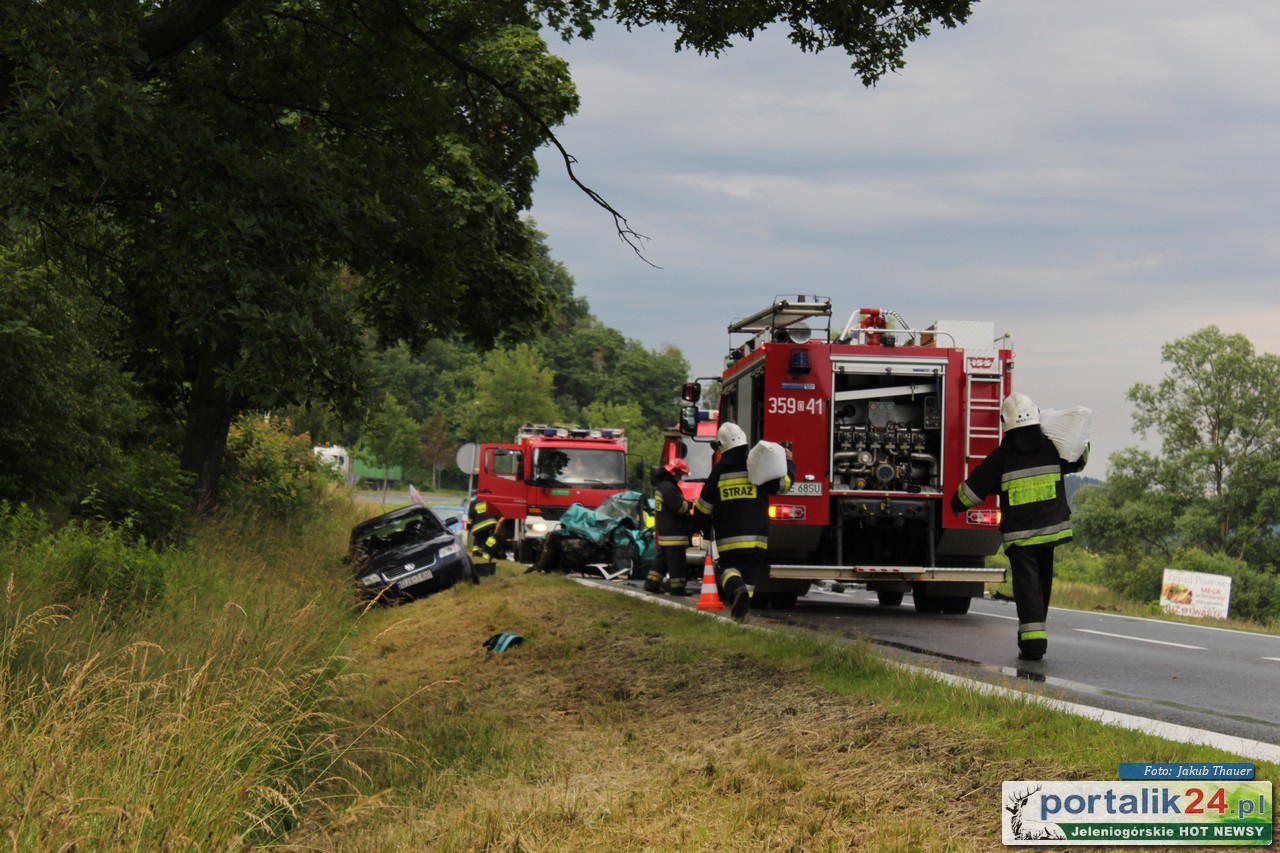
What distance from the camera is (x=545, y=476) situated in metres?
23.0

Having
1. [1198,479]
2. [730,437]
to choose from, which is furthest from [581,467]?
[1198,479]

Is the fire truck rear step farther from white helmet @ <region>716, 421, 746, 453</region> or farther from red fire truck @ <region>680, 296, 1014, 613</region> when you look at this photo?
white helmet @ <region>716, 421, 746, 453</region>

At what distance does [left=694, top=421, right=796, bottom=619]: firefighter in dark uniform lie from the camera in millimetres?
11414

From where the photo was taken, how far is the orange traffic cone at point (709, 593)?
1268 cm

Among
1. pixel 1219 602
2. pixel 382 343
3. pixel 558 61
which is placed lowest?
pixel 1219 602

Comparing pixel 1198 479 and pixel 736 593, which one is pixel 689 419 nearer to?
pixel 736 593

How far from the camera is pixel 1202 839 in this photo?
4059 millimetres

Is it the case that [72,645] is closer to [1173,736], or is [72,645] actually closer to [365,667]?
[365,667]

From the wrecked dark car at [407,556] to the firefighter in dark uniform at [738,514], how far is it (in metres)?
5.10

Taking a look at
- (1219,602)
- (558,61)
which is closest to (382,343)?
(558,61)

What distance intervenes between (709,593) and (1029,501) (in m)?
4.57

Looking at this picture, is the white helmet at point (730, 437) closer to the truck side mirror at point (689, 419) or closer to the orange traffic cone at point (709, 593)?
the orange traffic cone at point (709, 593)

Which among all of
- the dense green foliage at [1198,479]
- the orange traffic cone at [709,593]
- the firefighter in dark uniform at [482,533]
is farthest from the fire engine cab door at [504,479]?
the dense green foliage at [1198,479]

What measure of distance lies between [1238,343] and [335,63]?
6658 centimetres
